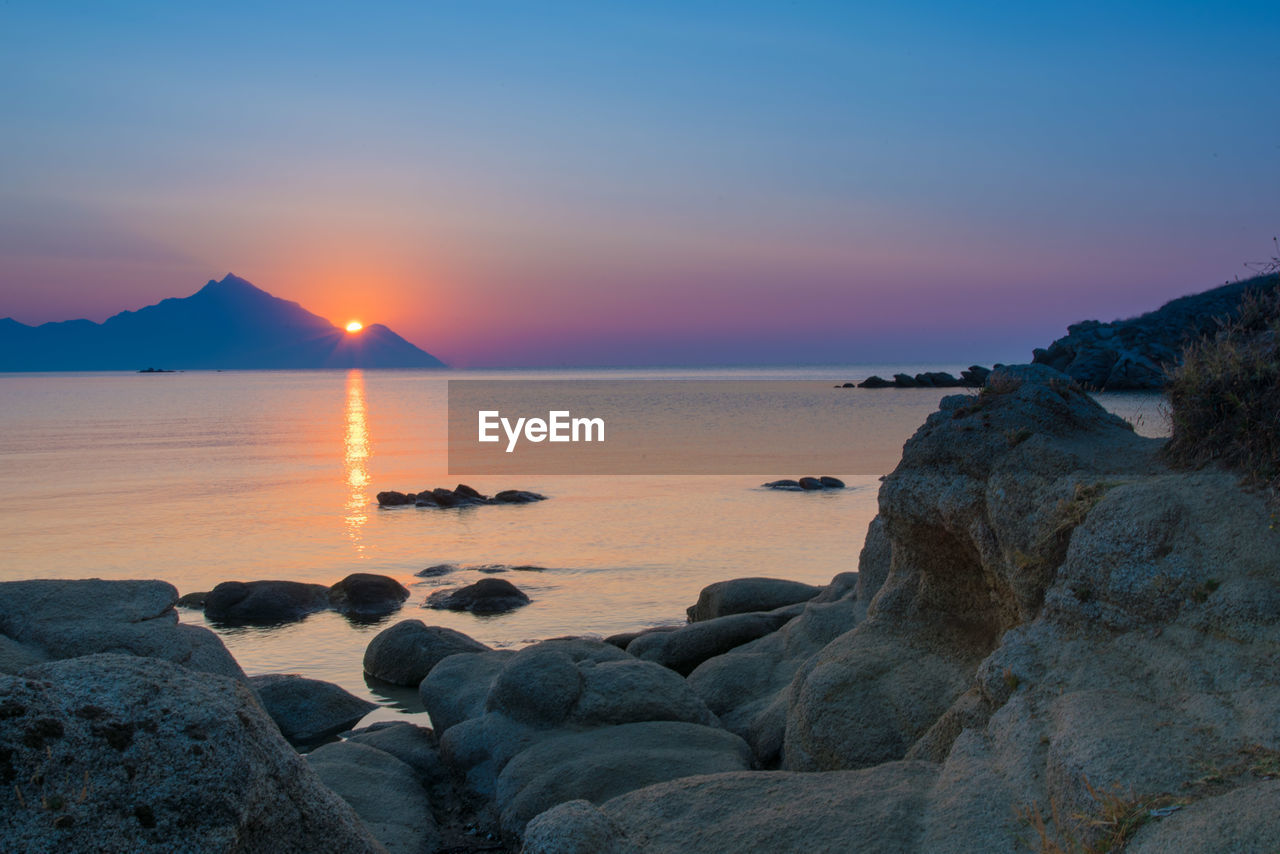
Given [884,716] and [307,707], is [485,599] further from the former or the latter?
[884,716]

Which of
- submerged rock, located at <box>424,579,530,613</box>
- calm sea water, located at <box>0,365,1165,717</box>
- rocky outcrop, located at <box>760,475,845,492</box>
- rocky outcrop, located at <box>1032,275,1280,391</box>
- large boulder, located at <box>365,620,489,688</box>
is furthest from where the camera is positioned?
rocky outcrop, located at <box>1032,275,1280,391</box>

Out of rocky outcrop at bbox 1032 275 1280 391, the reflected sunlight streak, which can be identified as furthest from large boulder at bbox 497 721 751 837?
rocky outcrop at bbox 1032 275 1280 391

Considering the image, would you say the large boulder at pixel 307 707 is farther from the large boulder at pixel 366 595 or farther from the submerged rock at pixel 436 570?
the submerged rock at pixel 436 570

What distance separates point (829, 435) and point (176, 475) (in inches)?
1492

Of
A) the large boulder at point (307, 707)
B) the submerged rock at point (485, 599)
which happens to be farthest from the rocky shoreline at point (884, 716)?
the submerged rock at point (485, 599)

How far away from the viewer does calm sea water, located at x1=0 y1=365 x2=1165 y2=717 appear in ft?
62.1

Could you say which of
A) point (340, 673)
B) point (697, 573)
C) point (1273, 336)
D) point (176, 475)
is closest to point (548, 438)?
point (176, 475)

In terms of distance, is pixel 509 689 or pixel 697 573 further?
pixel 697 573

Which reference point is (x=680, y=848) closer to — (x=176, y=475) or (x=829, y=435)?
(x=176, y=475)

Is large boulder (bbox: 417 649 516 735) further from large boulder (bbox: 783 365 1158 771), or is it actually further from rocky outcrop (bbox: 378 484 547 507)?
rocky outcrop (bbox: 378 484 547 507)

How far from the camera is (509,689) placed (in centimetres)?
1003

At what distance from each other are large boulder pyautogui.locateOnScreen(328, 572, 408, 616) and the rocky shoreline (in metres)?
8.78

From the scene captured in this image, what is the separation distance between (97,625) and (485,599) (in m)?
11.6

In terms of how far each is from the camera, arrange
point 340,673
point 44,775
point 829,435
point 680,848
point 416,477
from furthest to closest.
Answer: point 829,435 → point 416,477 → point 340,673 → point 680,848 → point 44,775
